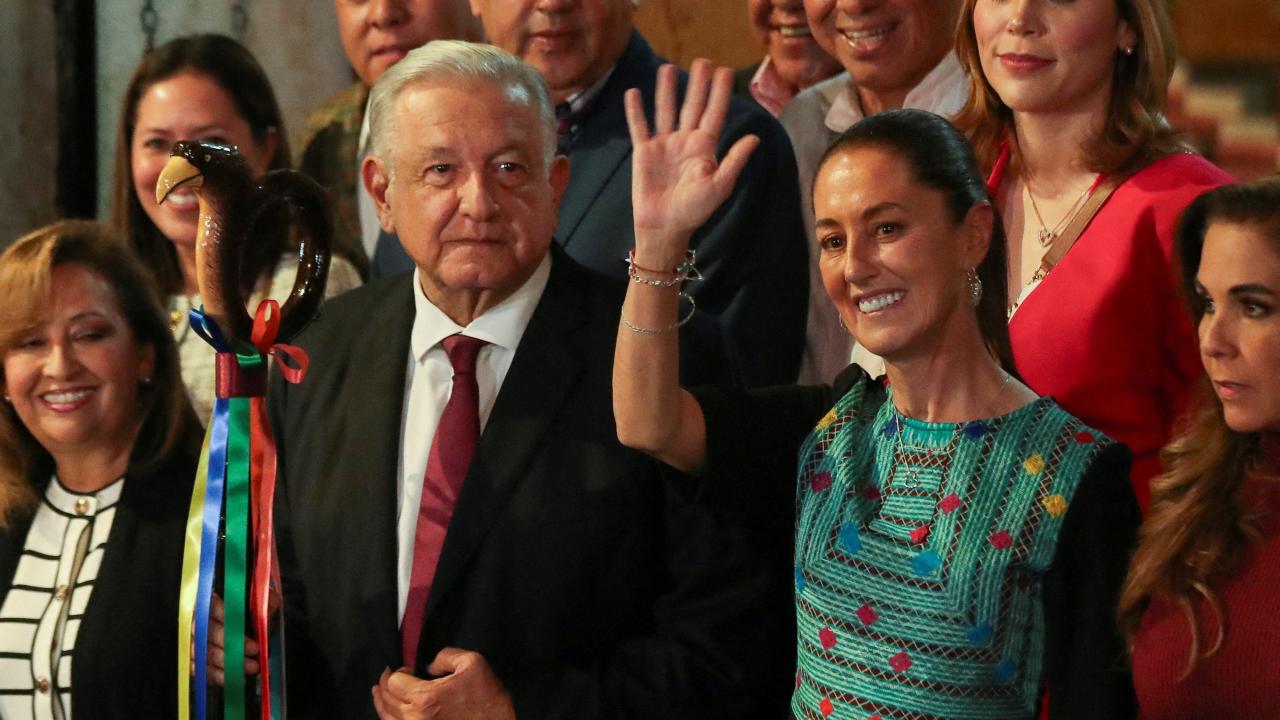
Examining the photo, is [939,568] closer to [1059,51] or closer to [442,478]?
[442,478]

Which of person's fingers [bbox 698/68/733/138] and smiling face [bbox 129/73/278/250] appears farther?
smiling face [bbox 129/73/278/250]

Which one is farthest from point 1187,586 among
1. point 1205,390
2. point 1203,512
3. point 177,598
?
point 177,598

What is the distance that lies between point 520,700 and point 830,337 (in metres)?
1.01

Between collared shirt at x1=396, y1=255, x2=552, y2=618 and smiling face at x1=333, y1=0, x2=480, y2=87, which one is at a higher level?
smiling face at x1=333, y1=0, x2=480, y2=87

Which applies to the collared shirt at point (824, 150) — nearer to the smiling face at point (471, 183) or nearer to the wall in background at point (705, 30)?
the smiling face at point (471, 183)

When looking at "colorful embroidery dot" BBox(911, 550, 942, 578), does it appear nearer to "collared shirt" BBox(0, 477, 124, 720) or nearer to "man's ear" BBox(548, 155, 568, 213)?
"man's ear" BBox(548, 155, 568, 213)

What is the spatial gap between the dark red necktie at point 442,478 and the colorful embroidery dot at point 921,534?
64 centimetres

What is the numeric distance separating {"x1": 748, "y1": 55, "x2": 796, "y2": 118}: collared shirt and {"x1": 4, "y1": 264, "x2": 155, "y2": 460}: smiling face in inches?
58.3

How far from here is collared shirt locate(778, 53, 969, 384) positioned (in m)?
2.85

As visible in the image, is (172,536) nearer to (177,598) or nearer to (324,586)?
(177,598)

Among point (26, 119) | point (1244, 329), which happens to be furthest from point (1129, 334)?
point (26, 119)

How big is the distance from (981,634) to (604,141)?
4.27 ft

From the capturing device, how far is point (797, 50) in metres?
3.44

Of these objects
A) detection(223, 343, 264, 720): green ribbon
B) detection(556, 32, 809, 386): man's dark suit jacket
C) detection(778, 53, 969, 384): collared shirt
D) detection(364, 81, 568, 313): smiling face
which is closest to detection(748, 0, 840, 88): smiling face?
detection(778, 53, 969, 384): collared shirt
